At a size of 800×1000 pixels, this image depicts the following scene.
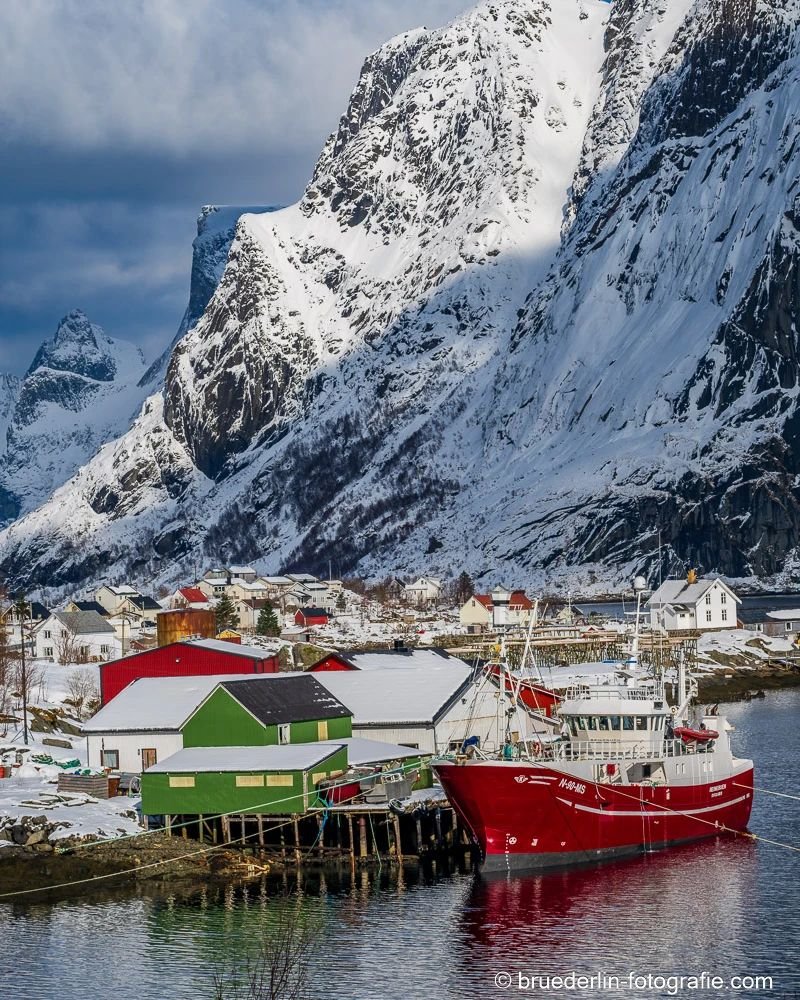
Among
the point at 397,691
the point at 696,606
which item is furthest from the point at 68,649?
the point at 397,691

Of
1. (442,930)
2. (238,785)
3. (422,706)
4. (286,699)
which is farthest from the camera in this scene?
(422,706)

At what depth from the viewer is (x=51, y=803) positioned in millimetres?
77562

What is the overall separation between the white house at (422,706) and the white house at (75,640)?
2571 inches

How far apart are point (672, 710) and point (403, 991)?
2737 cm

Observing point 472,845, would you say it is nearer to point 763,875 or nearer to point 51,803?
point 763,875

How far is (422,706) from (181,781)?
17026mm

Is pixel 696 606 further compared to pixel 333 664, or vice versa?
pixel 696 606

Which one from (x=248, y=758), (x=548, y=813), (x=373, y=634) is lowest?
(x=548, y=813)

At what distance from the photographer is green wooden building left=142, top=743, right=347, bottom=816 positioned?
241ft

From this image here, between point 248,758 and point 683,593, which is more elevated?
point 683,593

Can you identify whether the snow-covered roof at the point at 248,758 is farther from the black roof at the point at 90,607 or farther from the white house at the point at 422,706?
the black roof at the point at 90,607

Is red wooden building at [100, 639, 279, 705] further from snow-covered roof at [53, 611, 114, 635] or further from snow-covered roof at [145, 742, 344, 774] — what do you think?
snow-covered roof at [53, 611, 114, 635]

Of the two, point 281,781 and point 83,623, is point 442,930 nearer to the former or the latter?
point 281,781

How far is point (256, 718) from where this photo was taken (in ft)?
258
